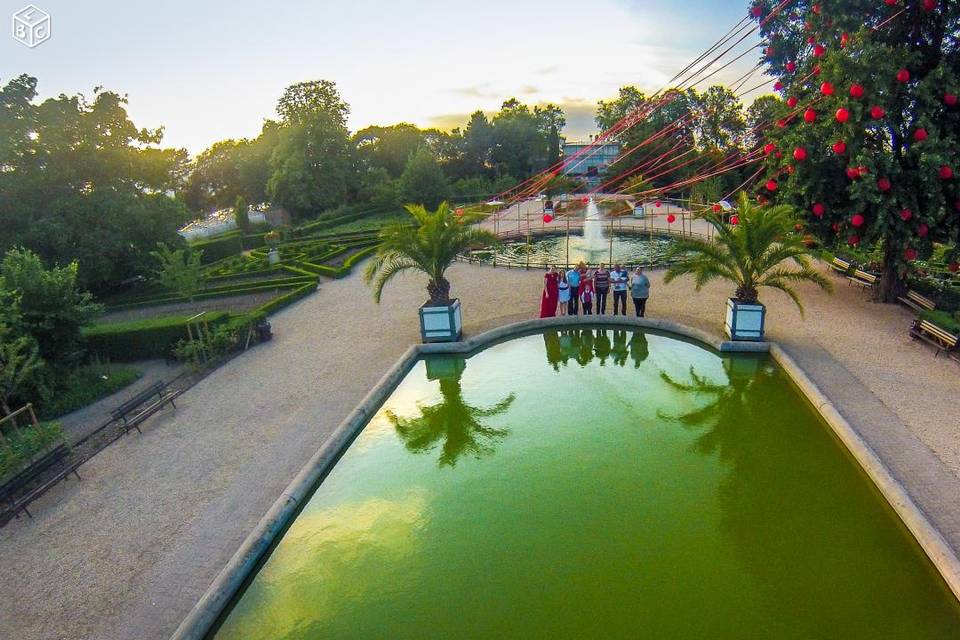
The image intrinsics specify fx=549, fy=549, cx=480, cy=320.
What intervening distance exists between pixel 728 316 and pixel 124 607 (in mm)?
13460

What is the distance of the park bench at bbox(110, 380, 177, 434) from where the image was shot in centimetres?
1123

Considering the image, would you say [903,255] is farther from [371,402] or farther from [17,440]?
[17,440]

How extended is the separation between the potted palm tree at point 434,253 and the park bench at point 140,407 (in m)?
5.52

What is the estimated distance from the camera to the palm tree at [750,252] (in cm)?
1316

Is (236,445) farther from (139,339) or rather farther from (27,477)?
(139,339)

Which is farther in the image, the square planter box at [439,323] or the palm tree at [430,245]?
the palm tree at [430,245]

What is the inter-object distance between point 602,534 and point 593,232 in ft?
96.4

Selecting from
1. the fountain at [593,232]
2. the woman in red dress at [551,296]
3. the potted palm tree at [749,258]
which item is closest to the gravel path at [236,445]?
the woman in red dress at [551,296]

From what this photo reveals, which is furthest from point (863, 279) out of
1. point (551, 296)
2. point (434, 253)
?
point (434, 253)

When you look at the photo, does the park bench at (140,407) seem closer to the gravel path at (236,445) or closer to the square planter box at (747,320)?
the gravel path at (236,445)

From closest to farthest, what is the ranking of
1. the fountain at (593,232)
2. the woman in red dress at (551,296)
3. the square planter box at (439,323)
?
the square planter box at (439,323)
the woman in red dress at (551,296)
the fountain at (593,232)

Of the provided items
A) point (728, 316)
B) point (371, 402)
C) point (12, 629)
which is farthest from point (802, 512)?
point (12, 629)

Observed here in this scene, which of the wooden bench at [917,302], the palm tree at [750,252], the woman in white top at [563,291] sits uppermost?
the palm tree at [750,252]

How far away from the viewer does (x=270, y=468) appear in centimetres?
941
